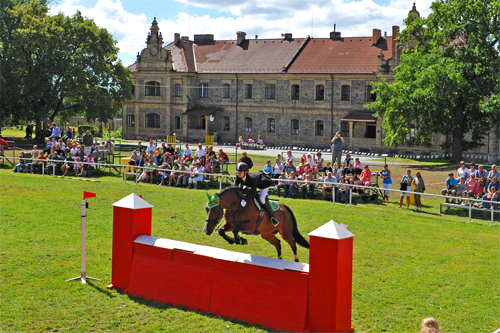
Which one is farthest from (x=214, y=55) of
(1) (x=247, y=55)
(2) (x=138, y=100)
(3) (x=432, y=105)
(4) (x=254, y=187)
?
(4) (x=254, y=187)

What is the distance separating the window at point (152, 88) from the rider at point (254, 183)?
53434mm

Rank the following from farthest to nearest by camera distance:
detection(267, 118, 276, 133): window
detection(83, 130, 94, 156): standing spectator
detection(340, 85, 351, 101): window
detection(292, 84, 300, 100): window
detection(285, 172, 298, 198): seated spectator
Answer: detection(267, 118, 276, 133): window, detection(292, 84, 300, 100): window, detection(340, 85, 351, 101): window, detection(83, 130, 94, 156): standing spectator, detection(285, 172, 298, 198): seated spectator

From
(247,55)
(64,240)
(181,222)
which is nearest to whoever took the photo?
(64,240)

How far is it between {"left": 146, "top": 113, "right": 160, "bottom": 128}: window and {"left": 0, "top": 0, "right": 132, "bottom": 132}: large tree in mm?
11335

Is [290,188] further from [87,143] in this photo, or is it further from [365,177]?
[87,143]

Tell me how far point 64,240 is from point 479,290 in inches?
A: 386

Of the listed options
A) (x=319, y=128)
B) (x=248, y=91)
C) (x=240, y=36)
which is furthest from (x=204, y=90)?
(x=319, y=128)

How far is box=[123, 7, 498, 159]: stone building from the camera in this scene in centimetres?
5341

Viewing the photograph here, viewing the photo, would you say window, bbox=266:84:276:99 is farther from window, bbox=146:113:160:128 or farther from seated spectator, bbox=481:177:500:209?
seated spectator, bbox=481:177:500:209

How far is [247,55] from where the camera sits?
200 ft

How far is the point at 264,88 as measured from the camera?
2302 inches

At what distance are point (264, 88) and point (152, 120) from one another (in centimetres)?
1461

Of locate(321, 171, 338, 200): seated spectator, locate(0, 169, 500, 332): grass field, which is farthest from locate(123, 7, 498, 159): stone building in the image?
locate(0, 169, 500, 332): grass field

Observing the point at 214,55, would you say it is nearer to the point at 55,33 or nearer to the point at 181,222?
the point at 55,33
